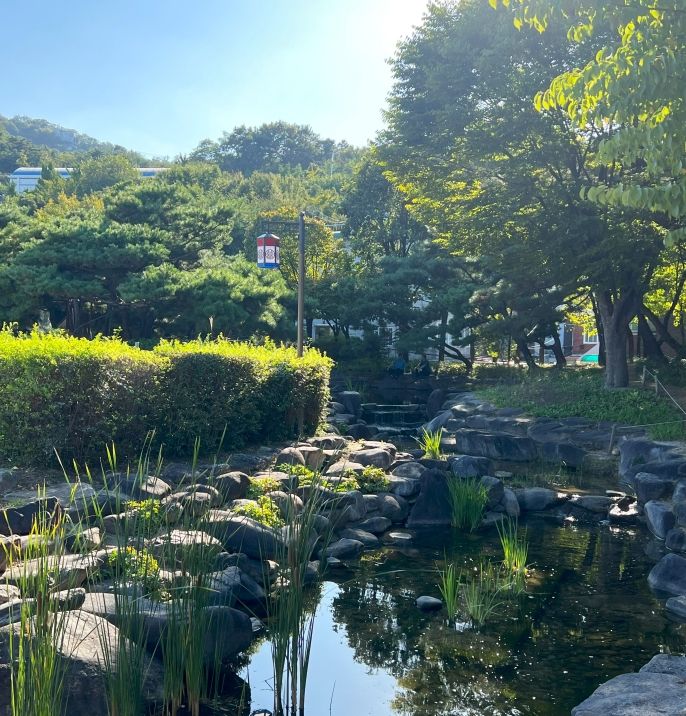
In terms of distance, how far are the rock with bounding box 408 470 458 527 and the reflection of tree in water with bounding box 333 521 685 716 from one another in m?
1.19

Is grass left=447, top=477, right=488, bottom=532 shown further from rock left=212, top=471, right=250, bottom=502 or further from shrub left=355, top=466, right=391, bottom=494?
rock left=212, top=471, right=250, bottom=502

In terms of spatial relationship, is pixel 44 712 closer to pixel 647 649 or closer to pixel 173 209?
pixel 647 649

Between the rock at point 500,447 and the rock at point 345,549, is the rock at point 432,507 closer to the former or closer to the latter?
the rock at point 345,549

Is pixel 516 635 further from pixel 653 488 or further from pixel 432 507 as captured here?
pixel 653 488

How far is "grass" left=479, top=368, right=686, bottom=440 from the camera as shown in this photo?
1631 cm

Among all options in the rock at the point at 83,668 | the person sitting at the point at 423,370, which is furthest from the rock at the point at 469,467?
the person sitting at the point at 423,370

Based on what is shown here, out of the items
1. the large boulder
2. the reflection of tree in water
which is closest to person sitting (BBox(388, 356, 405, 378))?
the large boulder

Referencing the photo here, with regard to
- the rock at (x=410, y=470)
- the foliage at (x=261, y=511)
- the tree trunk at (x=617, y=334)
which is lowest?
the rock at (x=410, y=470)

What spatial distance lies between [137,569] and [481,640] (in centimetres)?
312

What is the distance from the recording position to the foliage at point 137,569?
450 cm

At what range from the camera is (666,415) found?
1638 cm

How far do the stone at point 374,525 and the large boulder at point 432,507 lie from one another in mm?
384

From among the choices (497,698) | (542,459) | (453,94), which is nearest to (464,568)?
(497,698)

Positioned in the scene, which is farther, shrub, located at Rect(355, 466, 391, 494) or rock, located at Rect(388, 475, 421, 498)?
rock, located at Rect(388, 475, 421, 498)
